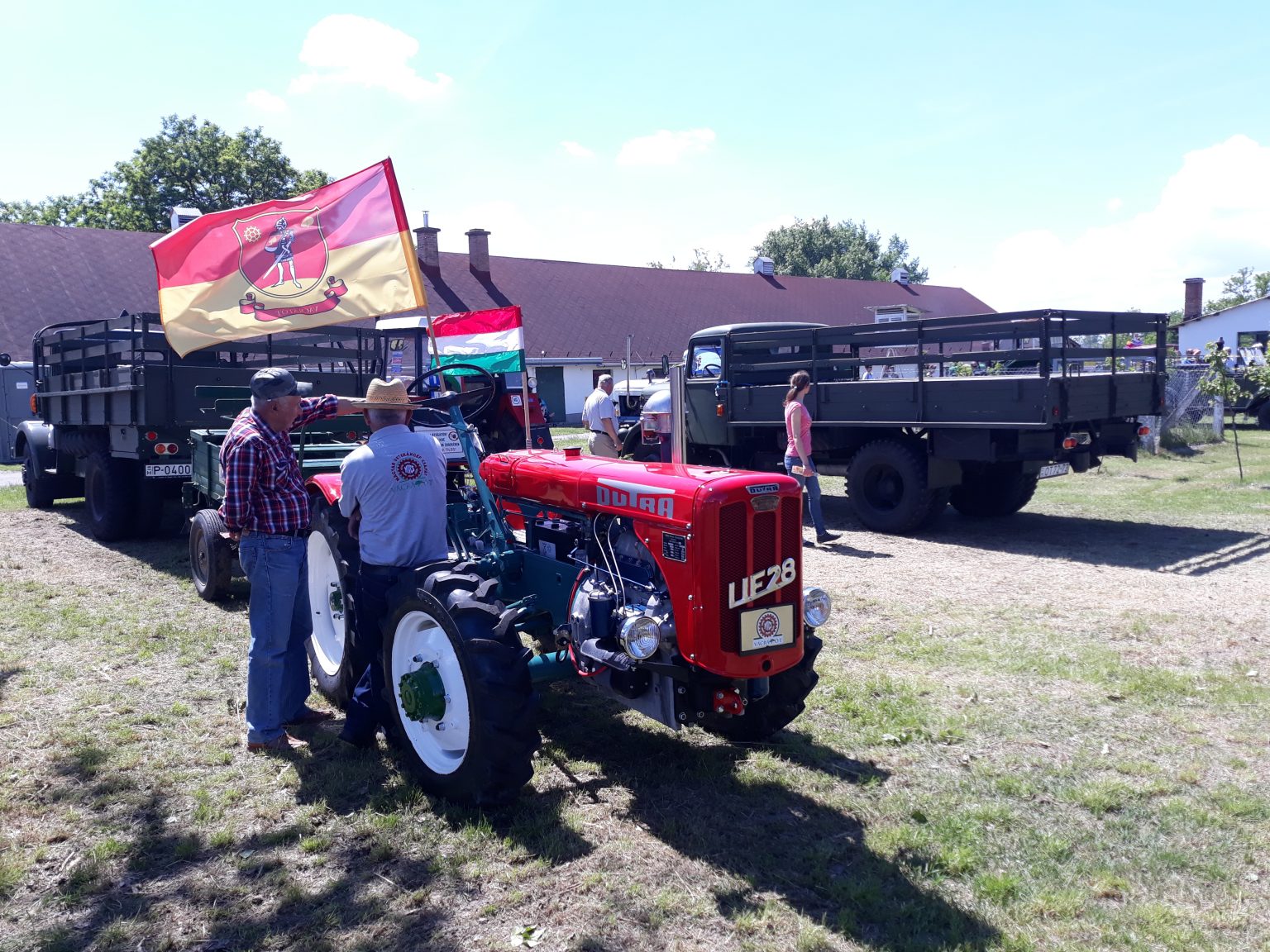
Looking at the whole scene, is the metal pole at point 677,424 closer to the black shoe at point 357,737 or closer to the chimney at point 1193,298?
the black shoe at point 357,737

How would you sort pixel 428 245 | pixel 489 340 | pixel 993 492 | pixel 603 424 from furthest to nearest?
1. pixel 428 245
2. pixel 489 340
3. pixel 603 424
4. pixel 993 492

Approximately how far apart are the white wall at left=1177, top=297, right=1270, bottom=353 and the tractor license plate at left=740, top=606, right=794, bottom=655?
34472 mm

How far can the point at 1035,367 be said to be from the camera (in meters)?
10.7

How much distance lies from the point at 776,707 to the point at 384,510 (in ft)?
6.03

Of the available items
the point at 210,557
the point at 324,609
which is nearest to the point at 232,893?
the point at 324,609

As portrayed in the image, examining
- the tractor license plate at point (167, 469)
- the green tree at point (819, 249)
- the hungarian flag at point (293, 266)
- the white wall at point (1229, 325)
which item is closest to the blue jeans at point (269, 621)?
the hungarian flag at point (293, 266)

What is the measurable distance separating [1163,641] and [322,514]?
196 inches

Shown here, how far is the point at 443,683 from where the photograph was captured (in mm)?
3893

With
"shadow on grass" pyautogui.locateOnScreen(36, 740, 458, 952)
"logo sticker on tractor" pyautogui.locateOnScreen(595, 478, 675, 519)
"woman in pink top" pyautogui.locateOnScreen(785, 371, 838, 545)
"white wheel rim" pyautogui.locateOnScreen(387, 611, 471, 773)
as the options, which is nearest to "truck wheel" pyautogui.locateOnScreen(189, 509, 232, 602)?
"shadow on grass" pyautogui.locateOnScreen(36, 740, 458, 952)

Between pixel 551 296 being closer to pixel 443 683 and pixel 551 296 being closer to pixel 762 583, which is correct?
pixel 443 683

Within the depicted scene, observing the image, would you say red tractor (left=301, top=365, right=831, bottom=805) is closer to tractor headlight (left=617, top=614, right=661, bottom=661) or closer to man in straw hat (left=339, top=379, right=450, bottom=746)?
tractor headlight (left=617, top=614, right=661, bottom=661)

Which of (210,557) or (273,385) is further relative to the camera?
(210,557)

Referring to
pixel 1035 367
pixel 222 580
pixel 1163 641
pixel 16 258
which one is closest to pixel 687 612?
pixel 1163 641

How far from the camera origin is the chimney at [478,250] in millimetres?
31781
